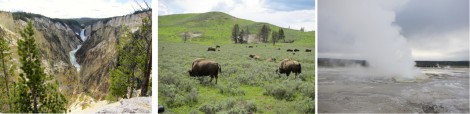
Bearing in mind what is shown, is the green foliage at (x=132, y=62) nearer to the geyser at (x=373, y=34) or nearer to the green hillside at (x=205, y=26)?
the green hillside at (x=205, y=26)

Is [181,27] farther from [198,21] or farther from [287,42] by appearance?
[287,42]

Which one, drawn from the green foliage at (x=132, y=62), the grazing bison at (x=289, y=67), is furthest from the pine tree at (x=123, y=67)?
the grazing bison at (x=289, y=67)

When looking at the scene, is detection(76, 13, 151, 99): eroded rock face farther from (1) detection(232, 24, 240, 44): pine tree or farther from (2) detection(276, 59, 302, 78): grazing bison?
(2) detection(276, 59, 302, 78): grazing bison

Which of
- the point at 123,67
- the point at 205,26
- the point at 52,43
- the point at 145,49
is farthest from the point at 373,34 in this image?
the point at 52,43

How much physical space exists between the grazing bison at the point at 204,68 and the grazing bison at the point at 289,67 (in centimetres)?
110

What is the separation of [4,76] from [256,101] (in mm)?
3670

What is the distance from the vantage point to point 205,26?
8172mm

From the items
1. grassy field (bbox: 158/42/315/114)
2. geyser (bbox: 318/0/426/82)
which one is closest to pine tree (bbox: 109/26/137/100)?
grassy field (bbox: 158/42/315/114)

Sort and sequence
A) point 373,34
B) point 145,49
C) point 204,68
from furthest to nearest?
point 373,34
point 204,68
point 145,49

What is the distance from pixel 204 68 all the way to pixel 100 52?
171 cm

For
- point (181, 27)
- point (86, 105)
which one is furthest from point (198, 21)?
point (86, 105)

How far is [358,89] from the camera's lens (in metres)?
9.75

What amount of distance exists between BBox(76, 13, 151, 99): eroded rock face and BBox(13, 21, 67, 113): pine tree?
397 mm

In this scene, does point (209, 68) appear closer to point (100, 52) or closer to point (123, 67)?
point (123, 67)
